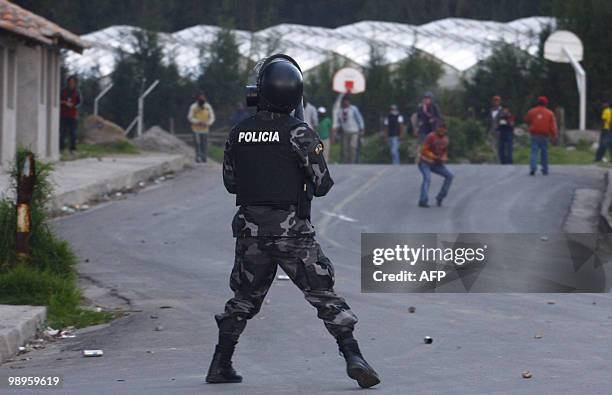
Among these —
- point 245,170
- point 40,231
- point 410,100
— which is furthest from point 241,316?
point 410,100

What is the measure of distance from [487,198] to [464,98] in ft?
100

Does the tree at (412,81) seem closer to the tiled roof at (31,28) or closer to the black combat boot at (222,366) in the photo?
the tiled roof at (31,28)

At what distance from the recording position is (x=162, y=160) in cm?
2925

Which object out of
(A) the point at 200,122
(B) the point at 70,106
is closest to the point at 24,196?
(B) the point at 70,106

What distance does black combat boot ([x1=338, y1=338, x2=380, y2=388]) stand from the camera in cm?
736

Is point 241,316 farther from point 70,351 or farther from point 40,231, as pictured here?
point 40,231

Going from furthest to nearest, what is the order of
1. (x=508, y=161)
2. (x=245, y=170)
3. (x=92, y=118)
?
(x=92, y=118), (x=508, y=161), (x=245, y=170)

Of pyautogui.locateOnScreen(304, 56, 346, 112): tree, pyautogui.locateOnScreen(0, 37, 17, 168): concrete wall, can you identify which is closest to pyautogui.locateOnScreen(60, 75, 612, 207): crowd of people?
pyautogui.locateOnScreen(0, 37, 17, 168): concrete wall

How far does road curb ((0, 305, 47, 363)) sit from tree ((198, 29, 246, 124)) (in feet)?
137

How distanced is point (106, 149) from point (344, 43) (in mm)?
28324

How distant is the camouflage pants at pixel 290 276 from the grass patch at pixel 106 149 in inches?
995

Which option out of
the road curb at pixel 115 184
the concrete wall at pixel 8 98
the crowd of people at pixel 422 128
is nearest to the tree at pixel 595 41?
the crowd of people at pixel 422 128

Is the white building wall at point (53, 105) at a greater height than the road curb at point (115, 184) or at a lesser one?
greater

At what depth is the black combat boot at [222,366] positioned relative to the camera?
7.67m
